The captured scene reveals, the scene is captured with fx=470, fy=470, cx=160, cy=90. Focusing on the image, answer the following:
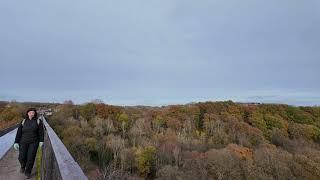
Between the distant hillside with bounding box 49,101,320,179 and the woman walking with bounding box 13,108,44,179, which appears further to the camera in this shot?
the distant hillside with bounding box 49,101,320,179

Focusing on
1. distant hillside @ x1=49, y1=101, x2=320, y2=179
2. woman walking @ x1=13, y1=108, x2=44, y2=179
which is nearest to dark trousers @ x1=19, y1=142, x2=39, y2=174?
woman walking @ x1=13, y1=108, x2=44, y2=179

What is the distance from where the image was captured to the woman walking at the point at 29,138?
35.3ft

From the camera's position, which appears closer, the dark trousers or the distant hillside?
the dark trousers

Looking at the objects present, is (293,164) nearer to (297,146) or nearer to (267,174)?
(267,174)

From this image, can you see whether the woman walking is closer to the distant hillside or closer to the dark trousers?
the dark trousers

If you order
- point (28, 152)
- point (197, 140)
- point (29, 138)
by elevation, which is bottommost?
point (197, 140)

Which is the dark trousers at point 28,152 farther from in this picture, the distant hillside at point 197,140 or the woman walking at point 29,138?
the distant hillside at point 197,140

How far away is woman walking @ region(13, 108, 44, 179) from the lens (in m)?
10.8

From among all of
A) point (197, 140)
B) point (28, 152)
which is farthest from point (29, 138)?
point (197, 140)

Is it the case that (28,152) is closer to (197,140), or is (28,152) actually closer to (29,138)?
(29,138)

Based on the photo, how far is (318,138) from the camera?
130 metres

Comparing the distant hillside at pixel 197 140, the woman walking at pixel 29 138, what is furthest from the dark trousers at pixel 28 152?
the distant hillside at pixel 197 140

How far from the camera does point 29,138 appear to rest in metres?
10.8

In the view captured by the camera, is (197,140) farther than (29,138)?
Yes
